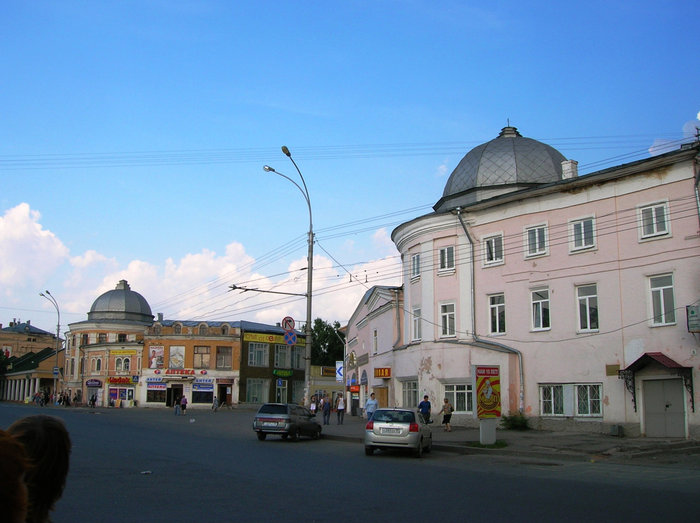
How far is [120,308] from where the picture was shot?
3081 inches

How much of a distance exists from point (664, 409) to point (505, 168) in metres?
14.1

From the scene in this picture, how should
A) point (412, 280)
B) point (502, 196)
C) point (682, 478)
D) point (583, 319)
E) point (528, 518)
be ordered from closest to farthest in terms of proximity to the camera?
point (528, 518) < point (682, 478) < point (583, 319) < point (502, 196) < point (412, 280)

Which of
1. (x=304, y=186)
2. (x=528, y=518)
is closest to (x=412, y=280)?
(x=304, y=186)

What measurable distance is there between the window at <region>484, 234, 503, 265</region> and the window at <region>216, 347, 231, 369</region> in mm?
42389

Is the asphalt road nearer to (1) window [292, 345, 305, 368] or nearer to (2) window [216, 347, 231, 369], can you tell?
(2) window [216, 347, 231, 369]

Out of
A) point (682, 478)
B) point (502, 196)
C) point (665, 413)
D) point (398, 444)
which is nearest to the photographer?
point (682, 478)

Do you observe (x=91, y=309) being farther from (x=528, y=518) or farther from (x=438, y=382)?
(x=528, y=518)

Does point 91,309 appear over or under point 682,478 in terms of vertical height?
over

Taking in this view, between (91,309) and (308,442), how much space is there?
60019 millimetres

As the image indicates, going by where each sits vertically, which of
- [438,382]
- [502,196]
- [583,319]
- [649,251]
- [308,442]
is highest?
[502,196]

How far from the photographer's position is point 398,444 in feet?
65.9

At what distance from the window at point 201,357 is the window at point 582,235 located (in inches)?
1856

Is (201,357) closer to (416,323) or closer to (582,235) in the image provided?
(416,323)

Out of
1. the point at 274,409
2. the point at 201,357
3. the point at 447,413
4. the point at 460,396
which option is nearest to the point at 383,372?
the point at 460,396
